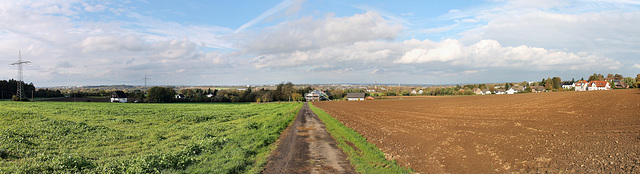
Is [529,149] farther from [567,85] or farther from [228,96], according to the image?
[228,96]

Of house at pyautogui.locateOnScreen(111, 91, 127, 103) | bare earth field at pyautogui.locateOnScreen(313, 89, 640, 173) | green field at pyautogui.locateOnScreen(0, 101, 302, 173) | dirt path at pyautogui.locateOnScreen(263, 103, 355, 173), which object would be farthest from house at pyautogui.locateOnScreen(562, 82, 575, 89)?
house at pyautogui.locateOnScreen(111, 91, 127, 103)

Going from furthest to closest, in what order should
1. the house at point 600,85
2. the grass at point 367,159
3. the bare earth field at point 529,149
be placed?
the house at point 600,85
the grass at point 367,159
the bare earth field at point 529,149

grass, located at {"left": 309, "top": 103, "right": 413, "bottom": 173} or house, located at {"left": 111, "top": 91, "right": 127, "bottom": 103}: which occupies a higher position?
house, located at {"left": 111, "top": 91, "right": 127, "bottom": 103}

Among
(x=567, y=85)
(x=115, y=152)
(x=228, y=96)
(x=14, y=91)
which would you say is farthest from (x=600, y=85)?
(x=14, y=91)

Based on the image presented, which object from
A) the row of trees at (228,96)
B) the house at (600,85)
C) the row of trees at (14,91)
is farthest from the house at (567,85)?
the row of trees at (14,91)

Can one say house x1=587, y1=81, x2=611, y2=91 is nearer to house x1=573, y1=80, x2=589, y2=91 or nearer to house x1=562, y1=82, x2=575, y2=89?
house x1=573, y1=80, x2=589, y2=91

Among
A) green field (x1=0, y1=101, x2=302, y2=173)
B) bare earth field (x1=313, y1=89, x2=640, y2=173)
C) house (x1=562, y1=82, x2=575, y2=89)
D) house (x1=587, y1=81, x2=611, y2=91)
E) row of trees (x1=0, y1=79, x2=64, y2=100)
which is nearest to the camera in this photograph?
bare earth field (x1=313, y1=89, x2=640, y2=173)

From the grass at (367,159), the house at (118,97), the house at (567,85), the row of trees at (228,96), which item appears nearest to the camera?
the grass at (367,159)

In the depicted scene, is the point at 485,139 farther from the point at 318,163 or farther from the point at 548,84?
the point at 548,84

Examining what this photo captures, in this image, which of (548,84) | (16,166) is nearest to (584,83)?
(548,84)

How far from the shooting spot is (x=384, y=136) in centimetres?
1769

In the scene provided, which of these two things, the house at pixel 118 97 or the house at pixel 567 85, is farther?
the house at pixel 118 97

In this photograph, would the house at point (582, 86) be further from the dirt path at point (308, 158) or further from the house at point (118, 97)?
the house at point (118, 97)

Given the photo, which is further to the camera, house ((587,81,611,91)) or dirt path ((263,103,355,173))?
house ((587,81,611,91))
